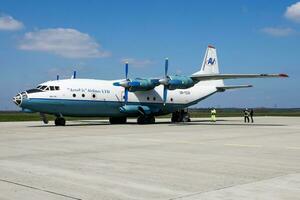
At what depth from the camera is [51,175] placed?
8711mm

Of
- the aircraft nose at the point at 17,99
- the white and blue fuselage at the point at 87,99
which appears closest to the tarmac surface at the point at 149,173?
the aircraft nose at the point at 17,99

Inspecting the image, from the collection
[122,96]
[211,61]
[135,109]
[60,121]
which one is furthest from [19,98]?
[211,61]

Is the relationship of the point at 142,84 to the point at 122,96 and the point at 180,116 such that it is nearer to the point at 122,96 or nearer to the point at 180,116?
the point at 122,96

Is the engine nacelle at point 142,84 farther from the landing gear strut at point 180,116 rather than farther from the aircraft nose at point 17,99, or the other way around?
the aircraft nose at point 17,99

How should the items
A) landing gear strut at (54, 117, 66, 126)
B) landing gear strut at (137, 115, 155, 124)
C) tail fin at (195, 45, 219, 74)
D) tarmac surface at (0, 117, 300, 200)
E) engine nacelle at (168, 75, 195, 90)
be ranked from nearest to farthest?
tarmac surface at (0, 117, 300, 200)
landing gear strut at (54, 117, 66, 126)
engine nacelle at (168, 75, 195, 90)
landing gear strut at (137, 115, 155, 124)
tail fin at (195, 45, 219, 74)

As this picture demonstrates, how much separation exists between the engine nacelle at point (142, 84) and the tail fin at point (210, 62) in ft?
25.7

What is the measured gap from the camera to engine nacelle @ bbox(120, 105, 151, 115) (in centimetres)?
3394

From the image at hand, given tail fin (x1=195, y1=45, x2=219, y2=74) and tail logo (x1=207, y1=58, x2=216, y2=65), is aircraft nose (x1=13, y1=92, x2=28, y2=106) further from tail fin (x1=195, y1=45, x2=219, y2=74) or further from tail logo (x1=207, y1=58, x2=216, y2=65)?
tail logo (x1=207, y1=58, x2=216, y2=65)

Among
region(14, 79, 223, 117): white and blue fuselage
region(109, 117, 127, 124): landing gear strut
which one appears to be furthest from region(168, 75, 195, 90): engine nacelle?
region(109, 117, 127, 124): landing gear strut

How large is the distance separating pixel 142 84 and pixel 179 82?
329cm

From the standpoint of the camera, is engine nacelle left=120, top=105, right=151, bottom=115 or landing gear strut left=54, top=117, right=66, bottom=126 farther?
engine nacelle left=120, top=105, right=151, bottom=115

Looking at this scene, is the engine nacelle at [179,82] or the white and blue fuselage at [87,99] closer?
the white and blue fuselage at [87,99]

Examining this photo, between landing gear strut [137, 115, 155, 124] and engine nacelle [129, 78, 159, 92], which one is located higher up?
engine nacelle [129, 78, 159, 92]

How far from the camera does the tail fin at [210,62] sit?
41.8 m
